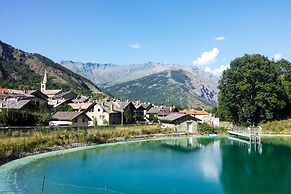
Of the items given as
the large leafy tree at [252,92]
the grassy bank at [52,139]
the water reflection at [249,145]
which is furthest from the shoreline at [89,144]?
the large leafy tree at [252,92]

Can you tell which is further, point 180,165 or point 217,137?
point 217,137

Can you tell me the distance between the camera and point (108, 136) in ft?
146

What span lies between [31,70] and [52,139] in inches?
4828

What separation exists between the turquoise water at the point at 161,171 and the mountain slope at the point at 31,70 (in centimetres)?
9864

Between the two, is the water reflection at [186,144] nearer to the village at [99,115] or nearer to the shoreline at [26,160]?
the shoreline at [26,160]

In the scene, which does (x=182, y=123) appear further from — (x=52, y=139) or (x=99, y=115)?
(x=52, y=139)

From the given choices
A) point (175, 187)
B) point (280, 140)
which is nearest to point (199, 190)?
point (175, 187)

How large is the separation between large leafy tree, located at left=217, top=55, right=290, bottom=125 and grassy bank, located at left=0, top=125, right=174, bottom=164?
16276 millimetres

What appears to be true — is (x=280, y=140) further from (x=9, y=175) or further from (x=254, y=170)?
(x=9, y=175)

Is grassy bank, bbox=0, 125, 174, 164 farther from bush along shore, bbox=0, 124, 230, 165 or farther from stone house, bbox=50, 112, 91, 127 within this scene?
stone house, bbox=50, 112, 91, 127

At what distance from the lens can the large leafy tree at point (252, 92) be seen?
5591 cm

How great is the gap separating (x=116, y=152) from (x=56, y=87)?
329 ft

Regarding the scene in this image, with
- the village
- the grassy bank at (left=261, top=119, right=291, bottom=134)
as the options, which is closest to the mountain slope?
the village

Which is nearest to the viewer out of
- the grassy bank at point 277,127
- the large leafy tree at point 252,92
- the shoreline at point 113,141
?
the shoreline at point 113,141
